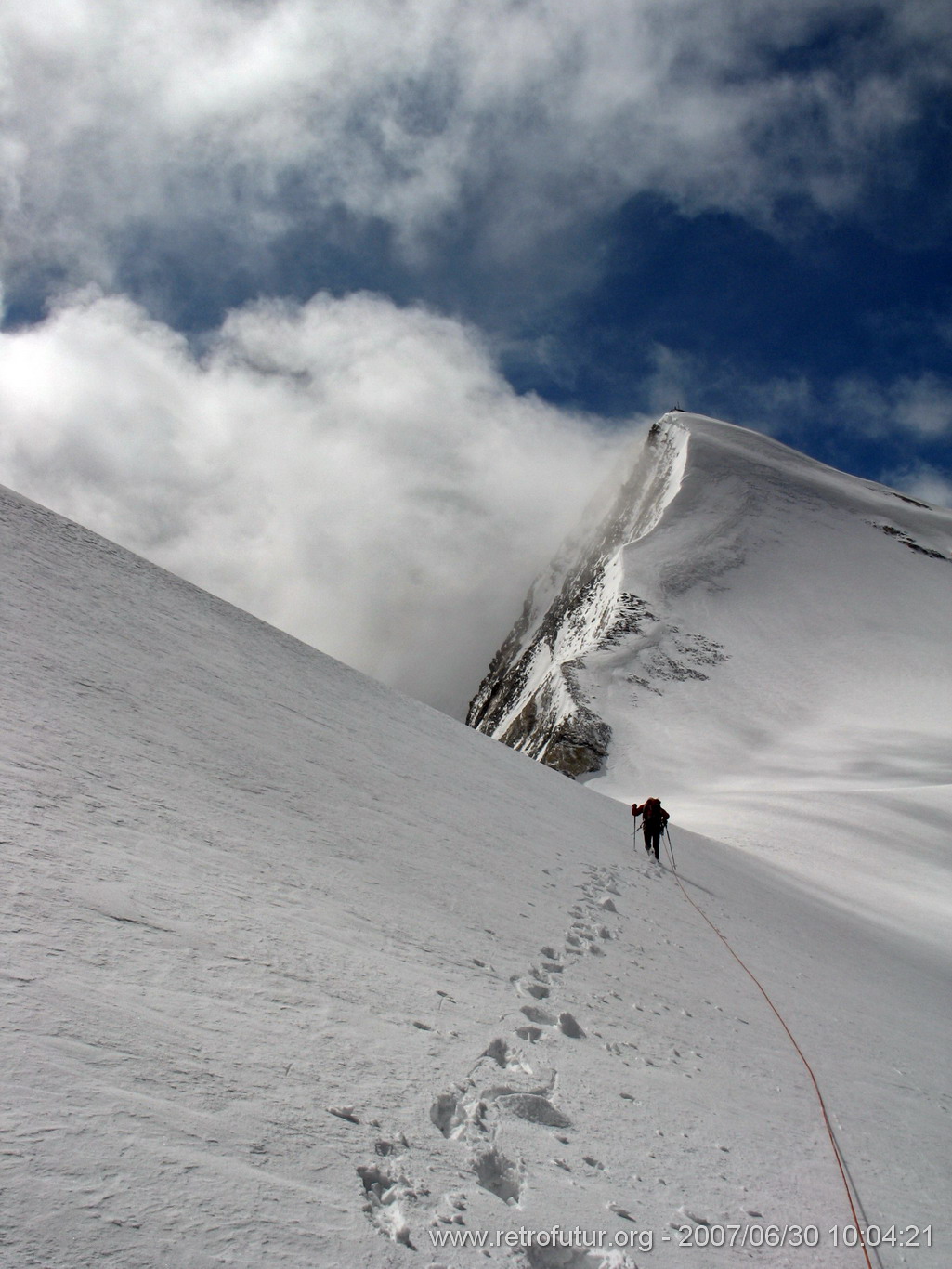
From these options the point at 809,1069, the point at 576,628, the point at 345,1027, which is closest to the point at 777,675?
the point at 576,628

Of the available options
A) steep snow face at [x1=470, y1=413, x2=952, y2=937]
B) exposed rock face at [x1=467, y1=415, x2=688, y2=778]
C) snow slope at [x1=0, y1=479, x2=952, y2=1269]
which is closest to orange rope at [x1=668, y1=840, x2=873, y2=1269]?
snow slope at [x1=0, y1=479, x2=952, y2=1269]

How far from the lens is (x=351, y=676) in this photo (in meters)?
16.0

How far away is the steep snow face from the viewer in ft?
Answer: 78.9

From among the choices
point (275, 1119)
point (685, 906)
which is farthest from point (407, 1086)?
point (685, 906)

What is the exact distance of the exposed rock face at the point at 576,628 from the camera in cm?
4328

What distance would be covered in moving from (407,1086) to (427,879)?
373 centimetres

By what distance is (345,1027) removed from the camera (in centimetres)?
418

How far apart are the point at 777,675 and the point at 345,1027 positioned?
49.1 m

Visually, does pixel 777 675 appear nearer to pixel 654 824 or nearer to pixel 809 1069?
pixel 654 824

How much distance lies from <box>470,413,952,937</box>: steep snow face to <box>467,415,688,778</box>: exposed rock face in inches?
11.6

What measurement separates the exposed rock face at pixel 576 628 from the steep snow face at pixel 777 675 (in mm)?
294

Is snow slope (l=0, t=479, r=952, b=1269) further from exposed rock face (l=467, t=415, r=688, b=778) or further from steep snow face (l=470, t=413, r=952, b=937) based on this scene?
exposed rock face (l=467, t=415, r=688, b=778)

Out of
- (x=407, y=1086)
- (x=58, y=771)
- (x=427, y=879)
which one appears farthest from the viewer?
(x=427, y=879)

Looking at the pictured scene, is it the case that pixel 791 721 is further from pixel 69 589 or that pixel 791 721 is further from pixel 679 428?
pixel 679 428
